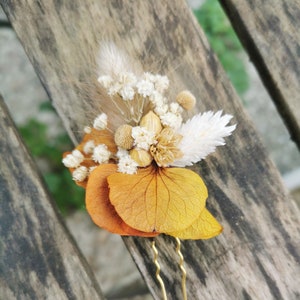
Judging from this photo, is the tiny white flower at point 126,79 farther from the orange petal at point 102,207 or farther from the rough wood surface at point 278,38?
the rough wood surface at point 278,38

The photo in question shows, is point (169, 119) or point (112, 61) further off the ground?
point (112, 61)

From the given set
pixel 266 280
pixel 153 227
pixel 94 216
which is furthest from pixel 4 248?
pixel 266 280

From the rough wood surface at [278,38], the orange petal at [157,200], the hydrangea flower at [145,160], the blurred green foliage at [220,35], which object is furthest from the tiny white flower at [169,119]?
the blurred green foliage at [220,35]

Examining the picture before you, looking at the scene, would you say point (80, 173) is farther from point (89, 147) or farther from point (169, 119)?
point (169, 119)

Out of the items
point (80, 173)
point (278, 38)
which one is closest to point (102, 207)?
point (80, 173)

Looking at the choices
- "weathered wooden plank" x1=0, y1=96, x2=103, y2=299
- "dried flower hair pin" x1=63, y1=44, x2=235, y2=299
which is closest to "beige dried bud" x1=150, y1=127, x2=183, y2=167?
"dried flower hair pin" x1=63, y1=44, x2=235, y2=299

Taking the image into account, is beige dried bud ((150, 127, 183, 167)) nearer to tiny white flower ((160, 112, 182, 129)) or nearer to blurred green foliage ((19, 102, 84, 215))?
tiny white flower ((160, 112, 182, 129))
